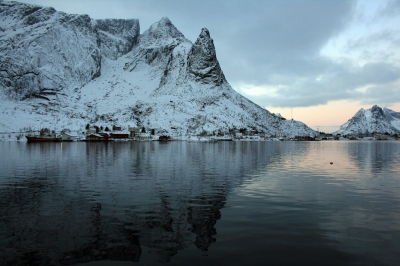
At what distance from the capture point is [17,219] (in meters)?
18.7

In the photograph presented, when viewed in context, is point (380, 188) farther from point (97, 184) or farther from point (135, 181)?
point (97, 184)

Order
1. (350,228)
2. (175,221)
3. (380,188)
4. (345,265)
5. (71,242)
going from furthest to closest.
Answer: (380,188)
(175,221)
(350,228)
(71,242)
(345,265)

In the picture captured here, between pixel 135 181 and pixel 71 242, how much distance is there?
1889cm

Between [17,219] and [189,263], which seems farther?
[17,219]

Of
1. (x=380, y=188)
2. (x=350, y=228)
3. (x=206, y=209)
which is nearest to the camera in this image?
(x=350, y=228)

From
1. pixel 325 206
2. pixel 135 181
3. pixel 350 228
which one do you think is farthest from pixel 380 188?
pixel 135 181

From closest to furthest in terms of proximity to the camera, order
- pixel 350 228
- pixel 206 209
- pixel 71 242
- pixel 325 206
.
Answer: pixel 71 242
pixel 350 228
pixel 206 209
pixel 325 206

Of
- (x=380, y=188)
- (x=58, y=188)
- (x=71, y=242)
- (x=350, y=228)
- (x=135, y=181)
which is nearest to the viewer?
(x=71, y=242)

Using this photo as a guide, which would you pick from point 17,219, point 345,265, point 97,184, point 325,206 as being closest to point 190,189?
point 97,184

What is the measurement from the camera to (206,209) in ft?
71.3

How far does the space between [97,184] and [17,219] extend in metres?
13.1

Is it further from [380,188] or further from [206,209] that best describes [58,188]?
[380,188]

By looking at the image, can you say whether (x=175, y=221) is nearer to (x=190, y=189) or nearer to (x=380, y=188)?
(x=190, y=189)

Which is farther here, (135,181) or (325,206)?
(135,181)
